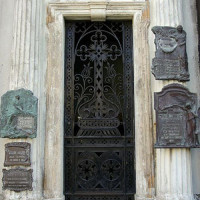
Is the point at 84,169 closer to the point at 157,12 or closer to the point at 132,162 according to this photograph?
the point at 132,162

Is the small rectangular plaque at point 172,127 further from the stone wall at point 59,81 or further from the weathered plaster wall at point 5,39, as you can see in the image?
the weathered plaster wall at point 5,39

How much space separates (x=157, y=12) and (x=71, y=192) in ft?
12.4

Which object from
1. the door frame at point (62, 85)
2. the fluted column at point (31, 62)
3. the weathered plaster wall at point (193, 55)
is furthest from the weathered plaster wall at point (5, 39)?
the weathered plaster wall at point (193, 55)

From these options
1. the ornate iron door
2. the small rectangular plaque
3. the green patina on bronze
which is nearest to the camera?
the small rectangular plaque

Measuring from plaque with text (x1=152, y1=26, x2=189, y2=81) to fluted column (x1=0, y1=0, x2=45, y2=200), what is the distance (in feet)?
7.07

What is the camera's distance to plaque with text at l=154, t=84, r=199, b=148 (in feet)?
19.7

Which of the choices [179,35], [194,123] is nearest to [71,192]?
[194,123]

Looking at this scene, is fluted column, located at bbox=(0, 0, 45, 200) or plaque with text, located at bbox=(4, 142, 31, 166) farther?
fluted column, located at bbox=(0, 0, 45, 200)

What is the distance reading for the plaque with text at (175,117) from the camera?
6.02 meters

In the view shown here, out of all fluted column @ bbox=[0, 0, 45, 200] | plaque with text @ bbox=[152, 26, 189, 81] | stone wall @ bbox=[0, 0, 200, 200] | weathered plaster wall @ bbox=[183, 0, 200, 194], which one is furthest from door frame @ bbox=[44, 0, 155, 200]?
weathered plaster wall @ bbox=[183, 0, 200, 194]

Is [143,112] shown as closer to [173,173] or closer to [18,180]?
[173,173]

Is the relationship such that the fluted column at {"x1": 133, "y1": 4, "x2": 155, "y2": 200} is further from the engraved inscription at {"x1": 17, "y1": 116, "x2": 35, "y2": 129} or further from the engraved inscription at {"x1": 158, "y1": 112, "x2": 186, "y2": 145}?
the engraved inscription at {"x1": 17, "y1": 116, "x2": 35, "y2": 129}

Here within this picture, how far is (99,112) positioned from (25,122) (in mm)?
1451

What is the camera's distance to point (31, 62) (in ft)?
21.0
